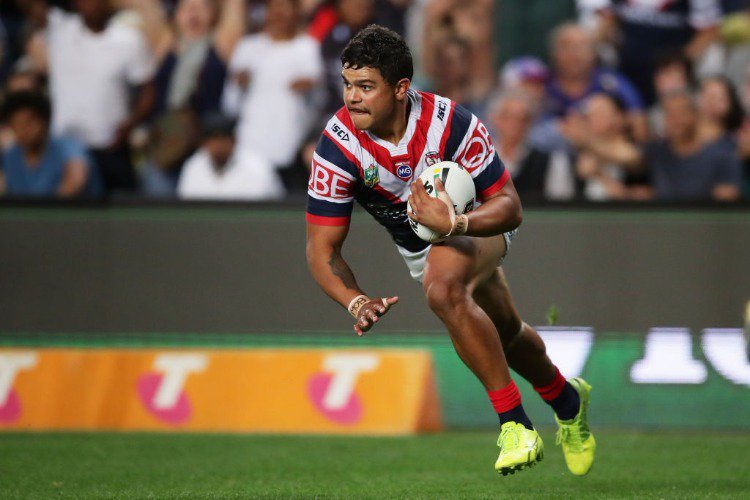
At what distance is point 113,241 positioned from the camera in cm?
1140

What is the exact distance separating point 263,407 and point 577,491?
14.2ft

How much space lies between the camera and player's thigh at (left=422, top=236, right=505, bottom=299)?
238 inches

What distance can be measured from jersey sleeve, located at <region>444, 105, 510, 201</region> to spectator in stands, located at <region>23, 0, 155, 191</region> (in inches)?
241

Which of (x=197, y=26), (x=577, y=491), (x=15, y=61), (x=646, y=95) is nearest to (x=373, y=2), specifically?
(x=197, y=26)

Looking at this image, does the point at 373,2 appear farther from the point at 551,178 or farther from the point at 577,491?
the point at 577,491

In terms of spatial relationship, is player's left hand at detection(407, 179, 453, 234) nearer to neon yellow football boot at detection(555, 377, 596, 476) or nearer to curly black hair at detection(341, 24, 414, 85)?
curly black hair at detection(341, 24, 414, 85)

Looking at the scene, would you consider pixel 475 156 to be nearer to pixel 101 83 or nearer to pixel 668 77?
pixel 668 77

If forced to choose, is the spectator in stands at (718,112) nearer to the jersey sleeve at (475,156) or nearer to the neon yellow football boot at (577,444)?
the neon yellow football boot at (577,444)

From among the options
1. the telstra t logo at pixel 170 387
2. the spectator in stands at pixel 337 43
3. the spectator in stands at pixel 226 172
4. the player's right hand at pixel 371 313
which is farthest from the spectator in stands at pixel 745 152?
the player's right hand at pixel 371 313

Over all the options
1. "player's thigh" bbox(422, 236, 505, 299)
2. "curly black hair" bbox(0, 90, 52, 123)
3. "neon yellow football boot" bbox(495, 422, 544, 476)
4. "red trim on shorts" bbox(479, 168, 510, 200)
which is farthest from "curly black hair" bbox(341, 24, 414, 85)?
"curly black hair" bbox(0, 90, 52, 123)

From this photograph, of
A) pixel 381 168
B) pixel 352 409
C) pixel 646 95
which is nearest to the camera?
pixel 381 168

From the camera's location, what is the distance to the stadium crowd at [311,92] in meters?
11.0

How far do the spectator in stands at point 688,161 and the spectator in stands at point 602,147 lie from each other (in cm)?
19

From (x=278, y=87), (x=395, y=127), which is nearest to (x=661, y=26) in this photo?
(x=278, y=87)
